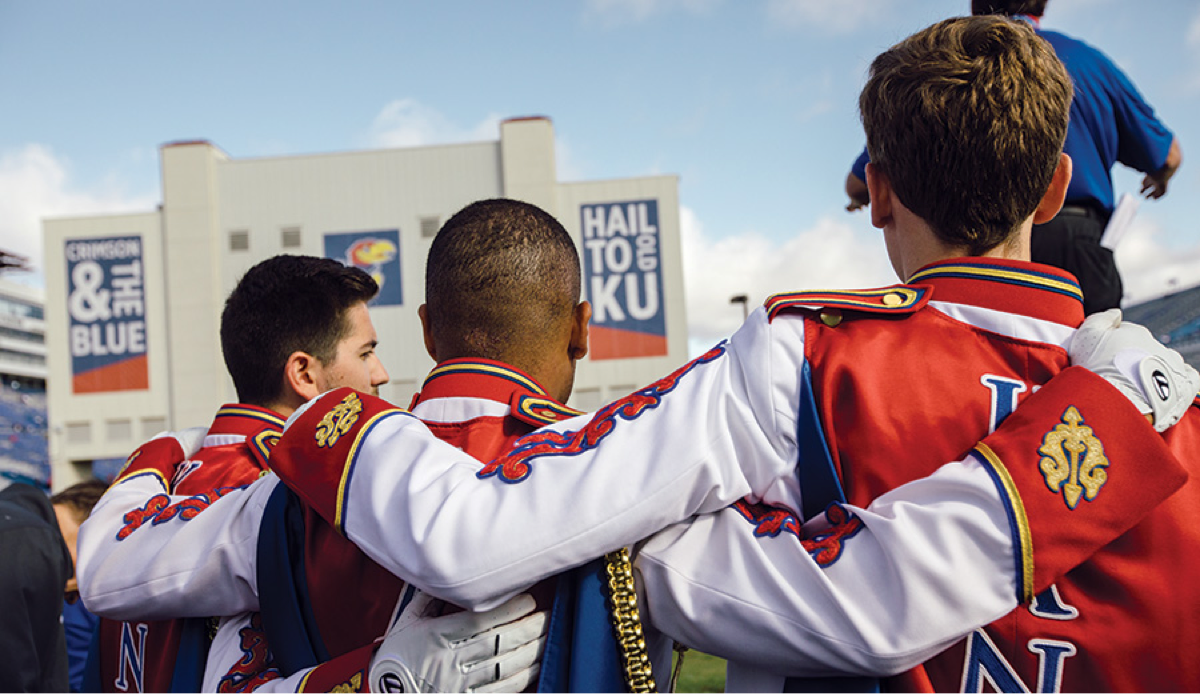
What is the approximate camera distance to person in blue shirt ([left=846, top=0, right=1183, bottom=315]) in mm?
2742

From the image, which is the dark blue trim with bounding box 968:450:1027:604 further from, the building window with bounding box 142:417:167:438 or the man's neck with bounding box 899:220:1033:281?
the building window with bounding box 142:417:167:438

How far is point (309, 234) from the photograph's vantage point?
2912 centimetres

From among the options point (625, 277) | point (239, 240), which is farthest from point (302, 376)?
point (239, 240)

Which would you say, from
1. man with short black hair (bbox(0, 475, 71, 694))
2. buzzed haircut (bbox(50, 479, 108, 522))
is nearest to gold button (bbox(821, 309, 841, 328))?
man with short black hair (bbox(0, 475, 71, 694))

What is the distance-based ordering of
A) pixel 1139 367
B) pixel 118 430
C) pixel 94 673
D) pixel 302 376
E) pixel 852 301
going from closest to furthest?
pixel 1139 367 → pixel 852 301 → pixel 94 673 → pixel 302 376 → pixel 118 430

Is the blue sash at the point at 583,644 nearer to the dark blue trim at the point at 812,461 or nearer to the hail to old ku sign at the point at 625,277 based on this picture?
the dark blue trim at the point at 812,461

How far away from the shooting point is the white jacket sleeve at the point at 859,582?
1.09 m

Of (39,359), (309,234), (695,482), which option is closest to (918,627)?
(695,482)

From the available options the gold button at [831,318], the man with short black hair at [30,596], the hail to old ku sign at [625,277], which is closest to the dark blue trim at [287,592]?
the gold button at [831,318]

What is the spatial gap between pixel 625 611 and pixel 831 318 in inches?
20.0

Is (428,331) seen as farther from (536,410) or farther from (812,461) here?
(812,461)

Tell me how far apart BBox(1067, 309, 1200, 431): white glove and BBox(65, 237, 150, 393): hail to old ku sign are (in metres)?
31.2

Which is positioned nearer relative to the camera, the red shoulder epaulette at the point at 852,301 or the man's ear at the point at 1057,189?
the red shoulder epaulette at the point at 852,301

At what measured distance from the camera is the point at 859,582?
1122 mm
